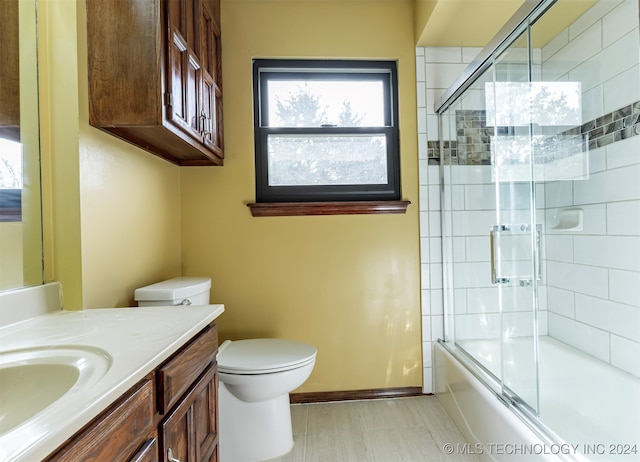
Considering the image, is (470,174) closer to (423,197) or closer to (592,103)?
(423,197)

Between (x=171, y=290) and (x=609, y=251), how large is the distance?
2017 mm

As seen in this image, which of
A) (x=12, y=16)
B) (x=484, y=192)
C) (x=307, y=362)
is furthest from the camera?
(x=484, y=192)

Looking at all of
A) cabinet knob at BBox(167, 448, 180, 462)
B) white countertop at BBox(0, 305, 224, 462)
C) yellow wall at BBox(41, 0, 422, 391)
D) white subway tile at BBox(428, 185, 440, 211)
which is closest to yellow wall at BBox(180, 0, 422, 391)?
yellow wall at BBox(41, 0, 422, 391)

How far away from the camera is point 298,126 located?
2133 mm

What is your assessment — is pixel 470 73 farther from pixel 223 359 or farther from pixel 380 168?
pixel 223 359

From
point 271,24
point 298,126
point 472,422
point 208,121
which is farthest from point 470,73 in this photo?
point 472,422

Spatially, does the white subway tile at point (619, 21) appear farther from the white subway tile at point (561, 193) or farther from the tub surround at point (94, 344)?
the tub surround at point (94, 344)

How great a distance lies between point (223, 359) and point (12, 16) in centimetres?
145

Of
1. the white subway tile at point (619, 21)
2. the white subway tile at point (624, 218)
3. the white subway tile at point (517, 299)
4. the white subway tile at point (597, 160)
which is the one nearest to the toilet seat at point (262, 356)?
the white subway tile at point (517, 299)

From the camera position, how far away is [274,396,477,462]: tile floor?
5.08 feet

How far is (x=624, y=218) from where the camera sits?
1.56 m

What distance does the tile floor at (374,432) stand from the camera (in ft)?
5.08

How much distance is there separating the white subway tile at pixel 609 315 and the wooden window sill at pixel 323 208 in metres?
1.04

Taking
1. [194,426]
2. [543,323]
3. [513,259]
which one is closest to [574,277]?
[543,323]
